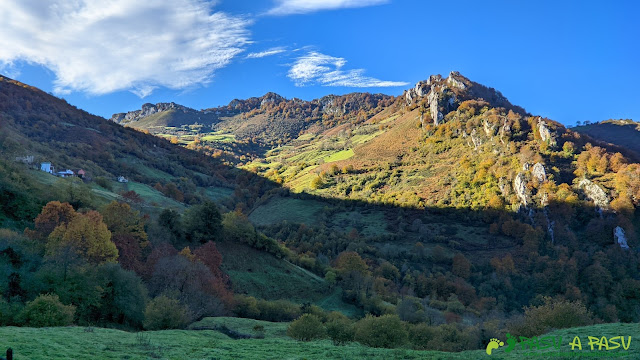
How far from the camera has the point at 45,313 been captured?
94.5ft

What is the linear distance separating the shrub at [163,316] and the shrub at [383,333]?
62.6ft

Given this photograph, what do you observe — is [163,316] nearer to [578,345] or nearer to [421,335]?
[421,335]

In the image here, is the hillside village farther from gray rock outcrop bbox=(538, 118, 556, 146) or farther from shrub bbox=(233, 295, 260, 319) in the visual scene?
gray rock outcrop bbox=(538, 118, 556, 146)

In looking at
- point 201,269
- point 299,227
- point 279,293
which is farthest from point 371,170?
point 201,269

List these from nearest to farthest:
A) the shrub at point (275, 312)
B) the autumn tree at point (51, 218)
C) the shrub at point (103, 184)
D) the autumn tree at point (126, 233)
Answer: the autumn tree at point (51, 218)
the shrub at point (275, 312)
the autumn tree at point (126, 233)
the shrub at point (103, 184)

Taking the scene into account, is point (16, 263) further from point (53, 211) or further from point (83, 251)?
point (53, 211)

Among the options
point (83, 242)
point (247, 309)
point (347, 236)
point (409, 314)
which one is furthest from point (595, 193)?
point (83, 242)

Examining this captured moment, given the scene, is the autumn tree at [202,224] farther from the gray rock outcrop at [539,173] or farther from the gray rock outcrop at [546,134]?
the gray rock outcrop at [546,134]

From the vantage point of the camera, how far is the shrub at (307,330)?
1310 inches

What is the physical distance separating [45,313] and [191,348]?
14394mm

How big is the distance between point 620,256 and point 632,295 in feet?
58.8

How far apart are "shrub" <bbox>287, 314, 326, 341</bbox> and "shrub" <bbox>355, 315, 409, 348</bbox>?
12.3ft

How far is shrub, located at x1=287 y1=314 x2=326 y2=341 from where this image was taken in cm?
3328

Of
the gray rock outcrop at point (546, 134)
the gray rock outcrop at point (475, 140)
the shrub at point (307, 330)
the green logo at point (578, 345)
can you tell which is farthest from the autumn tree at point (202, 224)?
the gray rock outcrop at point (546, 134)
